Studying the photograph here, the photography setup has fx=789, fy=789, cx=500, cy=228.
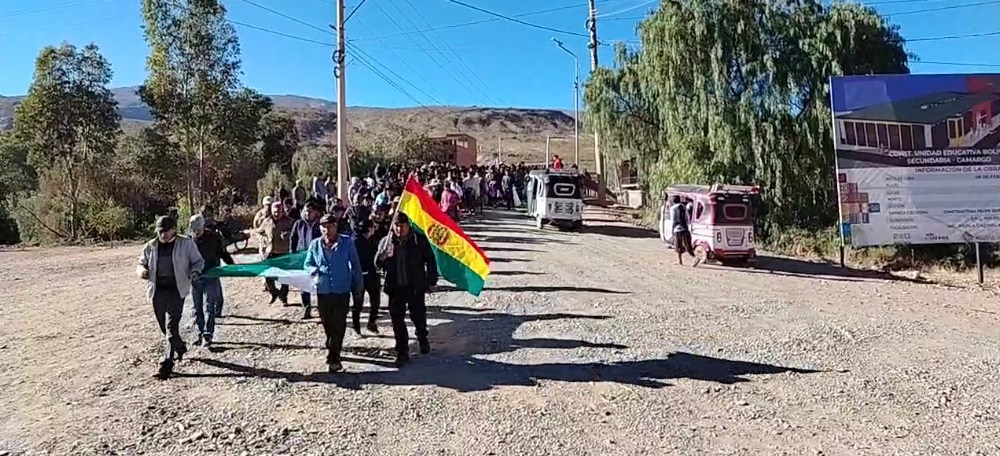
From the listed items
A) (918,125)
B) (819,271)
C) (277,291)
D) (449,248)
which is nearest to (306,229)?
(277,291)

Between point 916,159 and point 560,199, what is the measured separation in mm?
11002

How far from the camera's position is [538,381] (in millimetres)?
7500

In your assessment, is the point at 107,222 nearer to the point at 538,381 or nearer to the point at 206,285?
the point at 206,285

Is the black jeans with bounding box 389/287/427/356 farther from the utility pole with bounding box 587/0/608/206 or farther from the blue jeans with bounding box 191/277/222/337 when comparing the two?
the utility pole with bounding box 587/0/608/206

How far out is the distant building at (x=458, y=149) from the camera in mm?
57391

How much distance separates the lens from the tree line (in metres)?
27.6

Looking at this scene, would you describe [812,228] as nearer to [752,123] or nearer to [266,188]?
[752,123]

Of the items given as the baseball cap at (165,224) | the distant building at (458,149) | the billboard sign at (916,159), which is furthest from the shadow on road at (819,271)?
the distant building at (458,149)

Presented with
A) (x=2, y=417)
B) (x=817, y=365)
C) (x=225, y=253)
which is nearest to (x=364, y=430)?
(x=2, y=417)

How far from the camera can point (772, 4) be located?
23734 mm

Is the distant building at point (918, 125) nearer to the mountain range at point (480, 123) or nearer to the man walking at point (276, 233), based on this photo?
the man walking at point (276, 233)

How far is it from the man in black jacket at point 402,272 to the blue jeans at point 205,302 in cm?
209

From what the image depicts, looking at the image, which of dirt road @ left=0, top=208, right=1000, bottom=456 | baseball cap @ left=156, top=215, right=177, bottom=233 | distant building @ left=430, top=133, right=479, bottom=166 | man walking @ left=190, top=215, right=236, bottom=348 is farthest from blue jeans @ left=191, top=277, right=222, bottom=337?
distant building @ left=430, top=133, right=479, bottom=166

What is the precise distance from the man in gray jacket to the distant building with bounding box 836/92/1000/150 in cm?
1441
